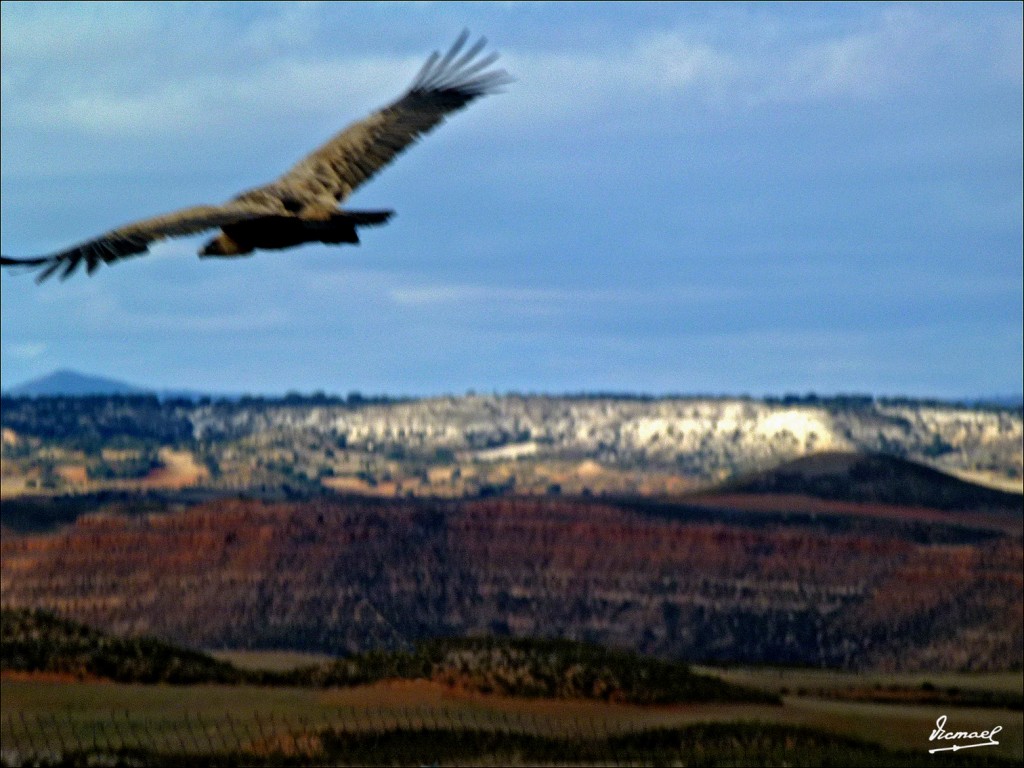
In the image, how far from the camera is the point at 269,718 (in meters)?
50.2

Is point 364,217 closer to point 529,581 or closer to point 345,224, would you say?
point 345,224

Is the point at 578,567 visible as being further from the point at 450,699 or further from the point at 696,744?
the point at 696,744

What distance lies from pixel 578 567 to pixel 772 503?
2370 centimetres

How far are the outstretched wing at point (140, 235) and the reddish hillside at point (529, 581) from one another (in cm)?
8018

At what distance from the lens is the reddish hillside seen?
325 feet

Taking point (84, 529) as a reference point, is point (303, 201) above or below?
above

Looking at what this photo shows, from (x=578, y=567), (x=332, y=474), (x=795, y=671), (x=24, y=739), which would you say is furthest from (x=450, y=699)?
(x=332, y=474)

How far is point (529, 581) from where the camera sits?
110 meters

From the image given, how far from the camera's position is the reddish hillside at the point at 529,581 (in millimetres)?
99062

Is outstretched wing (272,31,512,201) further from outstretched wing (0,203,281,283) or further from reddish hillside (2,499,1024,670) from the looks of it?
reddish hillside (2,499,1024,670)

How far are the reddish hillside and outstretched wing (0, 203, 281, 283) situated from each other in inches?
3157

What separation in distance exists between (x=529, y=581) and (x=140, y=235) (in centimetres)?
9389

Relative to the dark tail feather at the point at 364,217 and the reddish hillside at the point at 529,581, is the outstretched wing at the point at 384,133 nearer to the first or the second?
the dark tail feather at the point at 364,217

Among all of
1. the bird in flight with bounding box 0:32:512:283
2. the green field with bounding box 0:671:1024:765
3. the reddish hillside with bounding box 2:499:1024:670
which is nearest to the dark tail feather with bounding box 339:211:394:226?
the bird in flight with bounding box 0:32:512:283
